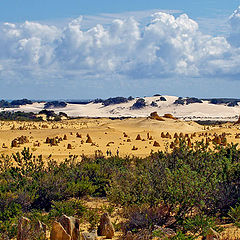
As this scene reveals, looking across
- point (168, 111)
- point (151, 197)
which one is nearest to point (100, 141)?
point (151, 197)

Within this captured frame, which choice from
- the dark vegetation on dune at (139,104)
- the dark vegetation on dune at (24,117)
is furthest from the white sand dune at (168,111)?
the dark vegetation on dune at (24,117)

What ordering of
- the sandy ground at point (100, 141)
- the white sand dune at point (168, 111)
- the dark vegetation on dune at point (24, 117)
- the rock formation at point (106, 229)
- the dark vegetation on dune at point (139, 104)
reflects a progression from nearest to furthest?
the rock formation at point (106, 229), the sandy ground at point (100, 141), the dark vegetation on dune at point (24, 117), the white sand dune at point (168, 111), the dark vegetation on dune at point (139, 104)

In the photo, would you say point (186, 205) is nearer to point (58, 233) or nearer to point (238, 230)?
point (238, 230)

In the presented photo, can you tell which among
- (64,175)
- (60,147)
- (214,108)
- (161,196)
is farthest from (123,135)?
(214,108)

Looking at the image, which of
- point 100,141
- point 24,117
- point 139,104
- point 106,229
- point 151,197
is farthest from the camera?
point 139,104

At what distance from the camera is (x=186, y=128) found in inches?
1336

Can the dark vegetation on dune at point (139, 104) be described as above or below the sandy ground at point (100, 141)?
above

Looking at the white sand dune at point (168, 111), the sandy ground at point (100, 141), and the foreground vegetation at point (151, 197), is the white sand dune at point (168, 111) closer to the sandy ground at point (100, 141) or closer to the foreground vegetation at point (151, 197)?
the sandy ground at point (100, 141)

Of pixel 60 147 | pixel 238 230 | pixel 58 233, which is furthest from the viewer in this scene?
pixel 60 147

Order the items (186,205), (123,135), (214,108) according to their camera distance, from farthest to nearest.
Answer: (214,108) → (123,135) → (186,205)

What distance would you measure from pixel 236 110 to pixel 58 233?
266 feet

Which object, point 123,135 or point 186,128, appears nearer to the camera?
point 123,135

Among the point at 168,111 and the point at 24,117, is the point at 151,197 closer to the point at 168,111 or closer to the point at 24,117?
the point at 24,117

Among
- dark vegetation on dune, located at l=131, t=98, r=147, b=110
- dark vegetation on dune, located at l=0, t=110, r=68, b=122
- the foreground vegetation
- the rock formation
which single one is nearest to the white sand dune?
dark vegetation on dune, located at l=131, t=98, r=147, b=110
